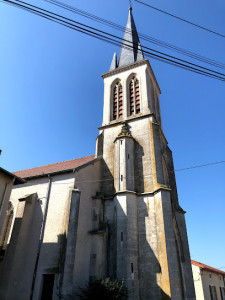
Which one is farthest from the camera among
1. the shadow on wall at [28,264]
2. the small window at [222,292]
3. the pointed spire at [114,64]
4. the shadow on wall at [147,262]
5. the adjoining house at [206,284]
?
the small window at [222,292]

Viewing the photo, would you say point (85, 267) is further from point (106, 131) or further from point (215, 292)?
point (215, 292)

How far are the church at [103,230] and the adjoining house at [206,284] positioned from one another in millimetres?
10659

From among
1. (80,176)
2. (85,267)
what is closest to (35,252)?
(85,267)

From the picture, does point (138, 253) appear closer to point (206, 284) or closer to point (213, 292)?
point (206, 284)

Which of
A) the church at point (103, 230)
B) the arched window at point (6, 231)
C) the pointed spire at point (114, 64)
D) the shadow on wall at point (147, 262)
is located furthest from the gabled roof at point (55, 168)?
the pointed spire at point (114, 64)

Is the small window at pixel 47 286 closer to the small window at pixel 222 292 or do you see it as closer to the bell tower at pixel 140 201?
the bell tower at pixel 140 201

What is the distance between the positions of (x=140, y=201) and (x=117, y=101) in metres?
11.2

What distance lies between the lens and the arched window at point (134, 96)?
20.9 metres

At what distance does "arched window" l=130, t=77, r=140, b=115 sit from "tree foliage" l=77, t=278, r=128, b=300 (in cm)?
1399

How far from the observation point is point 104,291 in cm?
1091

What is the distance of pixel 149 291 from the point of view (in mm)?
12242

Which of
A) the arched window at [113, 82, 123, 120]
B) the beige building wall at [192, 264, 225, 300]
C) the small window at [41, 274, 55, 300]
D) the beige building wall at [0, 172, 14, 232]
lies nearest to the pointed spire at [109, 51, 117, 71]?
the arched window at [113, 82, 123, 120]

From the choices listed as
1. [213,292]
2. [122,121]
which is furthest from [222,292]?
[122,121]

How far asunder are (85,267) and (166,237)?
5.02 m
